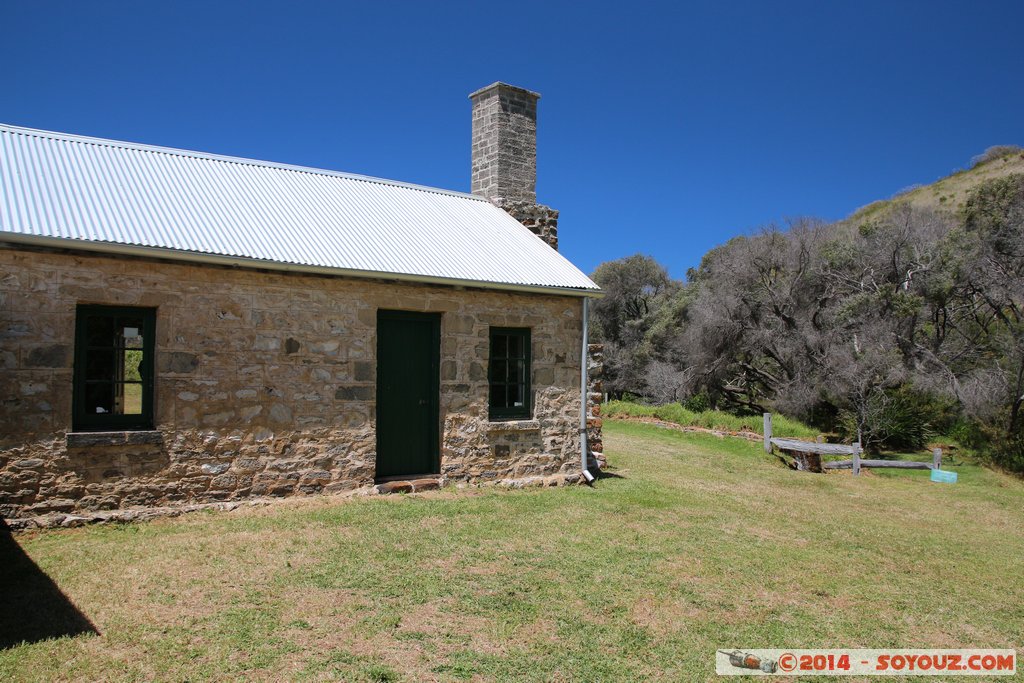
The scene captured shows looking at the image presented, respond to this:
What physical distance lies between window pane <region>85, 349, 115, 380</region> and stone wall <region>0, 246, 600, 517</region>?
38 centimetres

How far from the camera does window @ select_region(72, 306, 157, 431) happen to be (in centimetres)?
693

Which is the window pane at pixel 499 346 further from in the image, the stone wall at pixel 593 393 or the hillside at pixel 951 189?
the hillside at pixel 951 189

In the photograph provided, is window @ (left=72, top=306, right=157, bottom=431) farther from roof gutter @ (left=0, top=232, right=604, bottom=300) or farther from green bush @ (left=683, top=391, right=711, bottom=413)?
green bush @ (left=683, top=391, right=711, bottom=413)

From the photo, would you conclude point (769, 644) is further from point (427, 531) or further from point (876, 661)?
point (427, 531)

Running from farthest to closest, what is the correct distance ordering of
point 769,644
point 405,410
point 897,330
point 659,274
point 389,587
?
1. point 659,274
2. point 897,330
3. point 405,410
4. point 389,587
5. point 769,644

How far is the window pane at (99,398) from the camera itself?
23.1 ft

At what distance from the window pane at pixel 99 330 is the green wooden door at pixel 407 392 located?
116 inches

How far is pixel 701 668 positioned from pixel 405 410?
5.34 metres

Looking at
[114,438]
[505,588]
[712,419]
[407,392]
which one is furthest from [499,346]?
[712,419]

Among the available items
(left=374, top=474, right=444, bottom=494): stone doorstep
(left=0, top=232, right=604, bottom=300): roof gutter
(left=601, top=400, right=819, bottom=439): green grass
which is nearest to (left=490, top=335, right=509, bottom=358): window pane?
(left=0, top=232, right=604, bottom=300): roof gutter

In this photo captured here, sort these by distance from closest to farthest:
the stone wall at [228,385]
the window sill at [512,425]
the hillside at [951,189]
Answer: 1. the stone wall at [228,385]
2. the window sill at [512,425]
3. the hillside at [951,189]

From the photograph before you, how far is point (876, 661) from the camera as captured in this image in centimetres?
479

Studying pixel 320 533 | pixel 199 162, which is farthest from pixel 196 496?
pixel 199 162

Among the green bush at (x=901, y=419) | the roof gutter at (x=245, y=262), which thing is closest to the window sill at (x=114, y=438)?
the roof gutter at (x=245, y=262)
